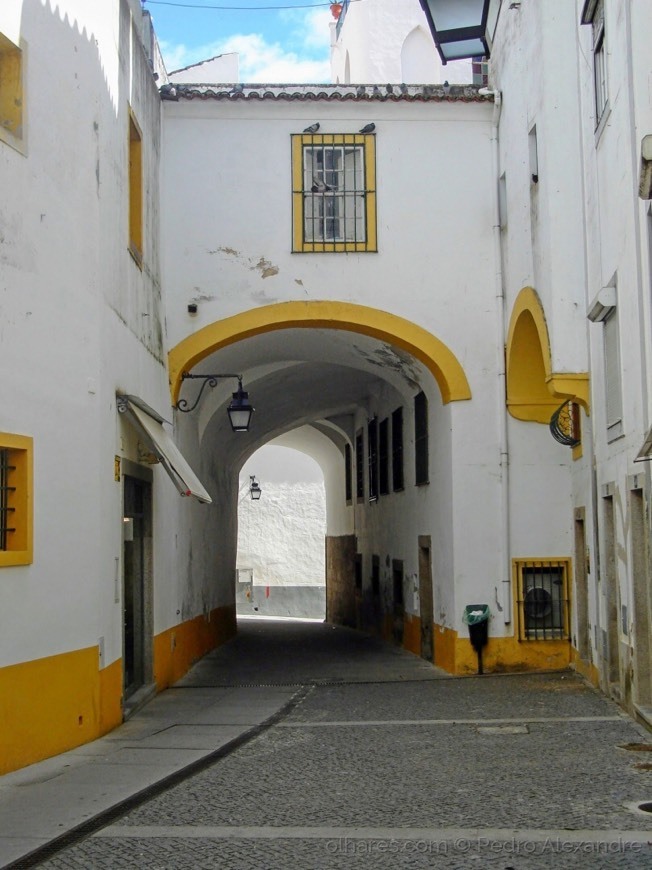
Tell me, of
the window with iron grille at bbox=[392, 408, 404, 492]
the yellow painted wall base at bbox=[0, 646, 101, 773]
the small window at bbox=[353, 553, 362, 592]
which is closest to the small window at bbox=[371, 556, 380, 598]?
the small window at bbox=[353, 553, 362, 592]

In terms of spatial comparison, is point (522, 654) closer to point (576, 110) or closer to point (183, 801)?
point (576, 110)

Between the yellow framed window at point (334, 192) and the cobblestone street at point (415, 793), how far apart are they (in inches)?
226

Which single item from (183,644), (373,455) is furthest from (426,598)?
(373,455)

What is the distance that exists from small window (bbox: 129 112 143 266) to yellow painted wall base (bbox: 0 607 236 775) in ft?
15.6

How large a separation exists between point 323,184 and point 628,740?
27.1 ft

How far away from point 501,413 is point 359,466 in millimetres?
10955

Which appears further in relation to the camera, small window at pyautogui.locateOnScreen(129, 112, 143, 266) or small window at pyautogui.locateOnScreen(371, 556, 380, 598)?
small window at pyautogui.locateOnScreen(371, 556, 380, 598)

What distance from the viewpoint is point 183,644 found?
1499cm

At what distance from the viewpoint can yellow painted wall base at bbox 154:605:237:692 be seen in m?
13.2

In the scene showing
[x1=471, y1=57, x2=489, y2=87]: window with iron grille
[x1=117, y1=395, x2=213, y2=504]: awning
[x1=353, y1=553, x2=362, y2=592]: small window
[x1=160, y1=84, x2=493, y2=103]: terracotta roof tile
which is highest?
[x1=471, y1=57, x2=489, y2=87]: window with iron grille

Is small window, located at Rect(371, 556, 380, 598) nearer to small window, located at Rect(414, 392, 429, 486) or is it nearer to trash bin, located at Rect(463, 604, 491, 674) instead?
small window, located at Rect(414, 392, 429, 486)

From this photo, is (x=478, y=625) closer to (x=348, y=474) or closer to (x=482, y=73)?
(x=482, y=73)

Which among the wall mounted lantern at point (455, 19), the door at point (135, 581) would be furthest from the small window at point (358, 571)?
the wall mounted lantern at point (455, 19)

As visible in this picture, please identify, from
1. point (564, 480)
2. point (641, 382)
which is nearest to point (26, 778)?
point (641, 382)
